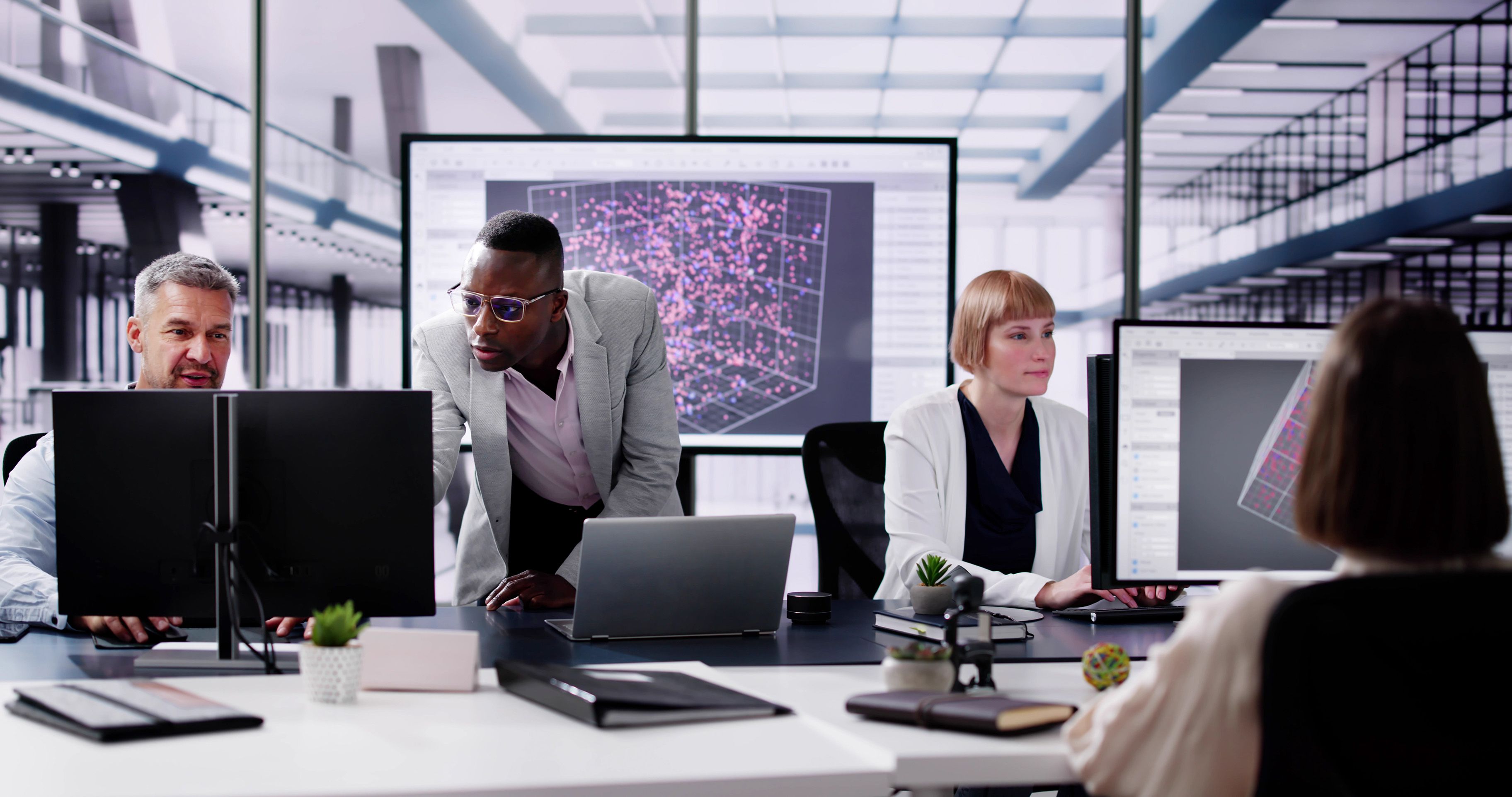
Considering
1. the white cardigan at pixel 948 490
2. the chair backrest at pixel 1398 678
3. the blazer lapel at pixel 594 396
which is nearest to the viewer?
the chair backrest at pixel 1398 678

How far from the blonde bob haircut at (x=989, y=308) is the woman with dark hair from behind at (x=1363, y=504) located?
147 cm

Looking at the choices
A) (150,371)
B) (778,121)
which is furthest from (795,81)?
(150,371)

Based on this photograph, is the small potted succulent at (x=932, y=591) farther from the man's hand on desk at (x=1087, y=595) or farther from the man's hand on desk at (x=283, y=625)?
the man's hand on desk at (x=283, y=625)

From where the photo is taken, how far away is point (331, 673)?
1.49 m

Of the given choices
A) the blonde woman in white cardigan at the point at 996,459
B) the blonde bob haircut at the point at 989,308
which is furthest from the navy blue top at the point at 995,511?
the blonde bob haircut at the point at 989,308

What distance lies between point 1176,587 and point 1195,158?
2.54 metres

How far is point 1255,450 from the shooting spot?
1.81 meters

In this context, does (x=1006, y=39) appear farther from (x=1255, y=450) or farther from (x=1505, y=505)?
(x=1505, y=505)

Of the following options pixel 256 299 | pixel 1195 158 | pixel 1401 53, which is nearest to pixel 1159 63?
pixel 1195 158

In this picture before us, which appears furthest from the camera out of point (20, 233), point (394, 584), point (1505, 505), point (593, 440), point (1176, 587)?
point (20, 233)

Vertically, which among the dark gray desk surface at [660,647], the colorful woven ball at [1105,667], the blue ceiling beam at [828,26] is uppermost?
the blue ceiling beam at [828,26]

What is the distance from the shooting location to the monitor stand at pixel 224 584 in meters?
1.67

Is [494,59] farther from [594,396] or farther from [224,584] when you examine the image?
[224,584]

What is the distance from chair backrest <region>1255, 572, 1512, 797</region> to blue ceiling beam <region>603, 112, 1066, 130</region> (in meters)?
3.26
